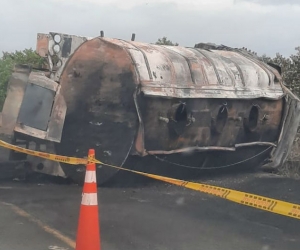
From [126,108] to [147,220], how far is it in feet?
7.10

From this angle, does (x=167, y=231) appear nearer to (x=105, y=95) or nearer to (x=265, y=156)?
(x=105, y=95)

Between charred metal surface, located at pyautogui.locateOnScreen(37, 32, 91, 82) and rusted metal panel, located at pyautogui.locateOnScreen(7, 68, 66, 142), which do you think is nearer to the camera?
rusted metal panel, located at pyautogui.locateOnScreen(7, 68, 66, 142)

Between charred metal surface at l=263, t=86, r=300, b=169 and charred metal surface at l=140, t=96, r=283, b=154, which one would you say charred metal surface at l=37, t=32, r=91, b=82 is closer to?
charred metal surface at l=140, t=96, r=283, b=154

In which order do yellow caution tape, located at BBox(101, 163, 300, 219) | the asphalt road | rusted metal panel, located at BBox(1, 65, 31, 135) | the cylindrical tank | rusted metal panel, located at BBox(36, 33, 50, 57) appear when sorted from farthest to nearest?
rusted metal panel, located at BBox(36, 33, 50, 57)
rusted metal panel, located at BBox(1, 65, 31, 135)
the cylindrical tank
the asphalt road
yellow caution tape, located at BBox(101, 163, 300, 219)

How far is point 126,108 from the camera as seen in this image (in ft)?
30.6

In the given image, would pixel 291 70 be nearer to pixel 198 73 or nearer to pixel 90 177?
pixel 198 73

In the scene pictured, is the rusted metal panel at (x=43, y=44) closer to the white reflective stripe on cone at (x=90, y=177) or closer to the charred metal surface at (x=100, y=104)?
the charred metal surface at (x=100, y=104)

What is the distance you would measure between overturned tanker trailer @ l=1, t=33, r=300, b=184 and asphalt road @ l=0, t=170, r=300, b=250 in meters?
0.61

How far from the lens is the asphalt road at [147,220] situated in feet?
21.8

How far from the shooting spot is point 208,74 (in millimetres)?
10391

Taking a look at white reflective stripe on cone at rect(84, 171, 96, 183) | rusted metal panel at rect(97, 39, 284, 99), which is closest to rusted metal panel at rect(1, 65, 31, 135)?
rusted metal panel at rect(97, 39, 284, 99)

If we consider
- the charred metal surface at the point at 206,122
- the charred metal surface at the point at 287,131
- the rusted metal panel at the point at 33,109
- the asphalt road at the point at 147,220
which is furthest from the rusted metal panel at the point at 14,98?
the charred metal surface at the point at 287,131

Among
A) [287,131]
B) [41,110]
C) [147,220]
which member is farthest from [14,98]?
[287,131]

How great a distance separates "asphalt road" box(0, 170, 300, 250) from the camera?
21.8ft
